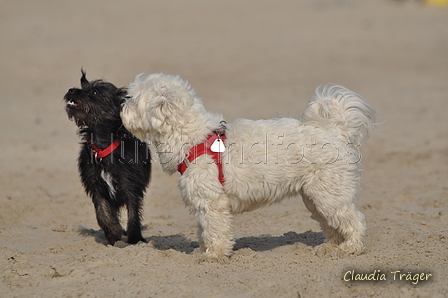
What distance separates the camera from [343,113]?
5008 mm

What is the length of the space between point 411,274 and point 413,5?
22368 mm

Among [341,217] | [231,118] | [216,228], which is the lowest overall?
[216,228]

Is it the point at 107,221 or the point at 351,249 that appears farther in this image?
the point at 107,221

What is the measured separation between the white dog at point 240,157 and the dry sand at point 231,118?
0.40m

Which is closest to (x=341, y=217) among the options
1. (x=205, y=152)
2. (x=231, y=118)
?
(x=205, y=152)

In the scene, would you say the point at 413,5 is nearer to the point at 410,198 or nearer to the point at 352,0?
the point at 352,0

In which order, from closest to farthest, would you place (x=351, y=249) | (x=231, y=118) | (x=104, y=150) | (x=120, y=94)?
(x=351, y=249)
(x=104, y=150)
(x=120, y=94)
(x=231, y=118)

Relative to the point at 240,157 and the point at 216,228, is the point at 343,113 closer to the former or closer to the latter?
the point at 240,157

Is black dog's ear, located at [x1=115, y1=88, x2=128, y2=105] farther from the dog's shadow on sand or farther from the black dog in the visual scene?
the dog's shadow on sand

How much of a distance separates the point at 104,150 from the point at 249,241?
1888 millimetres

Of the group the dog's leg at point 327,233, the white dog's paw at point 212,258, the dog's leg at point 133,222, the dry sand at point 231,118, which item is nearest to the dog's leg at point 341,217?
the dog's leg at point 327,233

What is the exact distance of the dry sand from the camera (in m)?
4.55

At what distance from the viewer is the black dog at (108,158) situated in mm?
5543

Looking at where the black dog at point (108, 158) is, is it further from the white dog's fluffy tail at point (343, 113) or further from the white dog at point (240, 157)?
the white dog's fluffy tail at point (343, 113)
